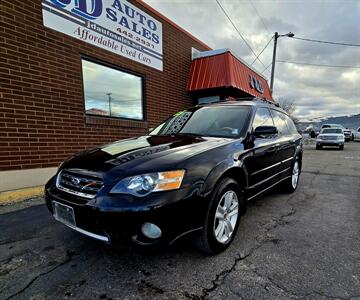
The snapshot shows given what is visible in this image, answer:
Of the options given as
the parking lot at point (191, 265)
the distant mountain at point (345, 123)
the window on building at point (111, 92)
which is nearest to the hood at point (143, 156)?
the parking lot at point (191, 265)

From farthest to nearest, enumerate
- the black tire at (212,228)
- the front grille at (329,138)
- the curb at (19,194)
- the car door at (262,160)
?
the front grille at (329,138) < the curb at (19,194) < the car door at (262,160) < the black tire at (212,228)

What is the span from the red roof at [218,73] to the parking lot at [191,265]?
568cm

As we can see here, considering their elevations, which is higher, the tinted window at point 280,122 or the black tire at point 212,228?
the tinted window at point 280,122

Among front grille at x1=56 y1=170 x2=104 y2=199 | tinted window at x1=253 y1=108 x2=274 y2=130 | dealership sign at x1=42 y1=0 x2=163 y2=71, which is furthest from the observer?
dealership sign at x1=42 y1=0 x2=163 y2=71

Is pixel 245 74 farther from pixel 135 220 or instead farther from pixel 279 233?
pixel 135 220

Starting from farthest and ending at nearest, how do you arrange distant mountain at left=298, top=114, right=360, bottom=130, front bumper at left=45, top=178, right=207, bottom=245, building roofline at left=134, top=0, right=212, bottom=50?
1. distant mountain at left=298, top=114, right=360, bottom=130
2. building roofline at left=134, top=0, right=212, bottom=50
3. front bumper at left=45, top=178, right=207, bottom=245

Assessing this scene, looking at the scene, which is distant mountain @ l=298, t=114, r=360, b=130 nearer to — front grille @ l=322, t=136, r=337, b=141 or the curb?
front grille @ l=322, t=136, r=337, b=141

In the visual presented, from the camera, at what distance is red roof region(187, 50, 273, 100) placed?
8180 millimetres

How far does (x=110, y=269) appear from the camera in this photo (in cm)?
228

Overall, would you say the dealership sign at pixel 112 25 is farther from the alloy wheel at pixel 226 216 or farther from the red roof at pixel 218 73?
the alloy wheel at pixel 226 216

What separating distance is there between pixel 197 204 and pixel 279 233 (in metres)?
1.52

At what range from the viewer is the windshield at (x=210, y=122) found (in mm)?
3246

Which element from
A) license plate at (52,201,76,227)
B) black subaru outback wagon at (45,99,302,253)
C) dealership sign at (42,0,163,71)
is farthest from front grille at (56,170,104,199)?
dealership sign at (42,0,163,71)

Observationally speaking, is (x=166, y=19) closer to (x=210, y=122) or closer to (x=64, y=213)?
(x=210, y=122)
